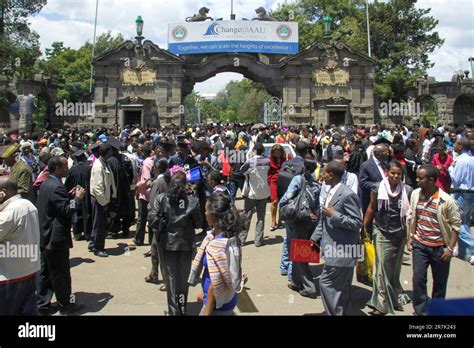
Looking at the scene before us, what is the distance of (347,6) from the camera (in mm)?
49781

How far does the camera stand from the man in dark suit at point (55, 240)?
6129mm

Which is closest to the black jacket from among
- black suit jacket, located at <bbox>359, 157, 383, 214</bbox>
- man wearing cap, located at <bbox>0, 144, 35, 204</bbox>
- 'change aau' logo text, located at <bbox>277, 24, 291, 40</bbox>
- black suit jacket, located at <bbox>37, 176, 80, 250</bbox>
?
black suit jacket, located at <bbox>37, 176, 80, 250</bbox>

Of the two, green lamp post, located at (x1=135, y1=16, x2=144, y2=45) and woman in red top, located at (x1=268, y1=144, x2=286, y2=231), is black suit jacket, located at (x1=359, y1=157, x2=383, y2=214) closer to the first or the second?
woman in red top, located at (x1=268, y1=144, x2=286, y2=231)

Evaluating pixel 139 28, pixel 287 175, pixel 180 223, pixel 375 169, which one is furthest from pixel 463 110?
pixel 180 223

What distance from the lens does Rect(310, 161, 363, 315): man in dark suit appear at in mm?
5270

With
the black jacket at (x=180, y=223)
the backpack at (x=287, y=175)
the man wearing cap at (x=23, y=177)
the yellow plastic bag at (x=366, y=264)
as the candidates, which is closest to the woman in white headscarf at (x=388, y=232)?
the yellow plastic bag at (x=366, y=264)

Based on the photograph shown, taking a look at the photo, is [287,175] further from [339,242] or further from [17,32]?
[17,32]

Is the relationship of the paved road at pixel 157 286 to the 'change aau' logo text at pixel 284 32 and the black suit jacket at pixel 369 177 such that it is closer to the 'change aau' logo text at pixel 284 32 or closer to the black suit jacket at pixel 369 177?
the black suit jacket at pixel 369 177

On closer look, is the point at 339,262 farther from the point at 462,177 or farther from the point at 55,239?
the point at 462,177

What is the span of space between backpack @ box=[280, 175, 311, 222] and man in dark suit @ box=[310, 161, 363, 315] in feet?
3.79

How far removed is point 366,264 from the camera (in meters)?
7.05

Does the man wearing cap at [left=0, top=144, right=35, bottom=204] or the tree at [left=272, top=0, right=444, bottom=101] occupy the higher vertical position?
the tree at [left=272, top=0, right=444, bottom=101]

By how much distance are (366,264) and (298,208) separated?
1.46 metres
